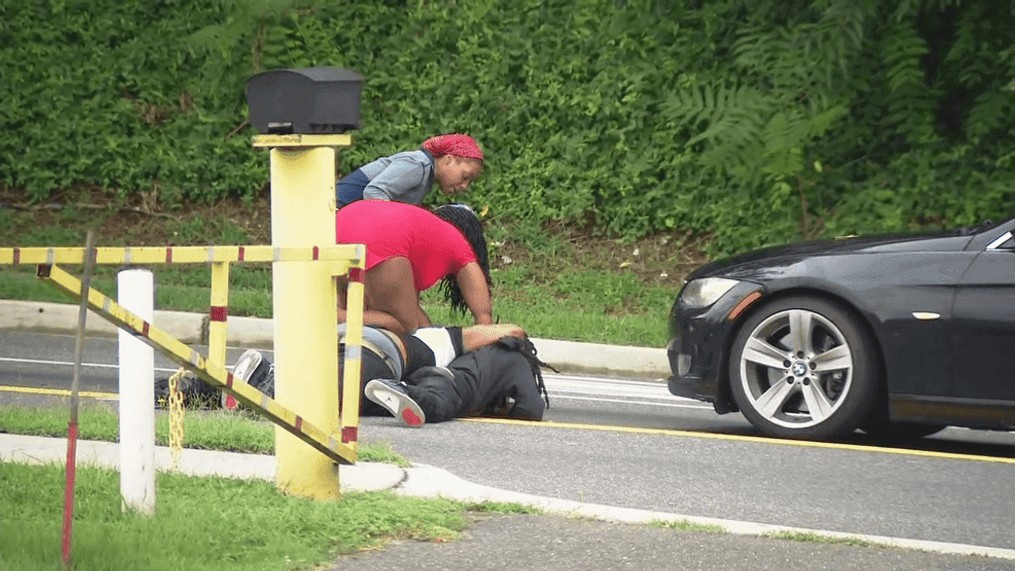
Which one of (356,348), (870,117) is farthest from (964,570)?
(870,117)

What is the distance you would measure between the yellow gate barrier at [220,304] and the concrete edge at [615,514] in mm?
494

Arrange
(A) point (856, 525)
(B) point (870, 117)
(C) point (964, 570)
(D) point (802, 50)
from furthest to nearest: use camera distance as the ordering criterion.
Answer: (B) point (870, 117)
(D) point (802, 50)
(A) point (856, 525)
(C) point (964, 570)

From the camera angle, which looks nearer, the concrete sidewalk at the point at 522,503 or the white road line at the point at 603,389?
the concrete sidewalk at the point at 522,503

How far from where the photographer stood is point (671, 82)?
1442cm

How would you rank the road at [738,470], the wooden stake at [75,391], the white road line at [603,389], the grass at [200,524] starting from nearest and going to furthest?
the wooden stake at [75,391]
the grass at [200,524]
the road at [738,470]
the white road line at [603,389]

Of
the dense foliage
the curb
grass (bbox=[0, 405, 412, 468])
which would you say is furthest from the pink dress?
the dense foliage

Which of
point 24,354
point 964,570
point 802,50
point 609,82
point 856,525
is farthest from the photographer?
point 609,82

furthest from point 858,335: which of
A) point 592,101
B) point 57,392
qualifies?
point 592,101

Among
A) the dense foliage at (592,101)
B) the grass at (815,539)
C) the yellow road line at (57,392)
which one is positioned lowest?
the grass at (815,539)

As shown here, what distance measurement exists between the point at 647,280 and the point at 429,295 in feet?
6.58

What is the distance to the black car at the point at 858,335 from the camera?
273 inches

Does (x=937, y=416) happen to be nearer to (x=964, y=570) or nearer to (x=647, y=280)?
(x=964, y=570)

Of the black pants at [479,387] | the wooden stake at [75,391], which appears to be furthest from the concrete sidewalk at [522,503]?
the black pants at [479,387]

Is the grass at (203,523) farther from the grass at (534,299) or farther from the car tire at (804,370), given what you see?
the grass at (534,299)
